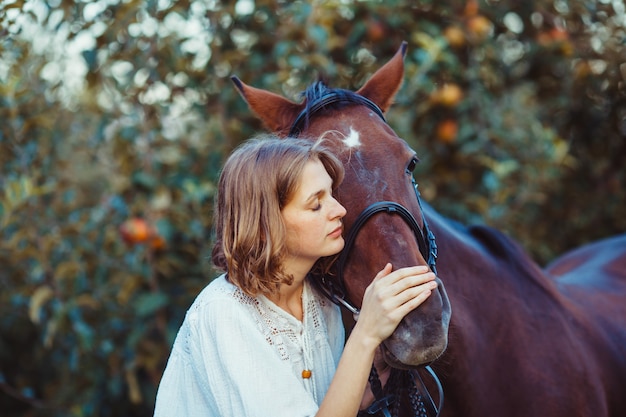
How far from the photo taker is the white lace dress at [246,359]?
1.34 meters

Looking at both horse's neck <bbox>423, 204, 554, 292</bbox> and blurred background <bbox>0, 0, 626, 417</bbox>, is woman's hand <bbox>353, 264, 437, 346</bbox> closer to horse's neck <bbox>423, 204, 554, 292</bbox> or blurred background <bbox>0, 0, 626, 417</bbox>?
horse's neck <bbox>423, 204, 554, 292</bbox>

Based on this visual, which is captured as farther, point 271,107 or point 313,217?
point 271,107

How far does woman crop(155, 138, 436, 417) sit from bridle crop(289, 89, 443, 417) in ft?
0.14

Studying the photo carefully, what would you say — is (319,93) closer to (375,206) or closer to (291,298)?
(375,206)

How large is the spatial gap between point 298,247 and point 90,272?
2136mm

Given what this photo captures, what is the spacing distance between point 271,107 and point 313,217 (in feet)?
1.89

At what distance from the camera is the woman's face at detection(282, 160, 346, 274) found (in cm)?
144

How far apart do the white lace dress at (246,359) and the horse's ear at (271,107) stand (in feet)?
1.75

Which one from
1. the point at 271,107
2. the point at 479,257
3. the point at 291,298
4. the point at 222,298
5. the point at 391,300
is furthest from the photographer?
the point at 479,257

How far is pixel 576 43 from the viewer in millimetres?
4578

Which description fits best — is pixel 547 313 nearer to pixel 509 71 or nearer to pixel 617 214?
pixel 509 71

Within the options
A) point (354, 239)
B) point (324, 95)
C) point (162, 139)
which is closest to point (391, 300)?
point (354, 239)

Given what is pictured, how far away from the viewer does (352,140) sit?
1.62 m

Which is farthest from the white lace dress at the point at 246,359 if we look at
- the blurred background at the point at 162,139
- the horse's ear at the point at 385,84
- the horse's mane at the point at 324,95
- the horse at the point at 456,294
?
the blurred background at the point at 162,139
